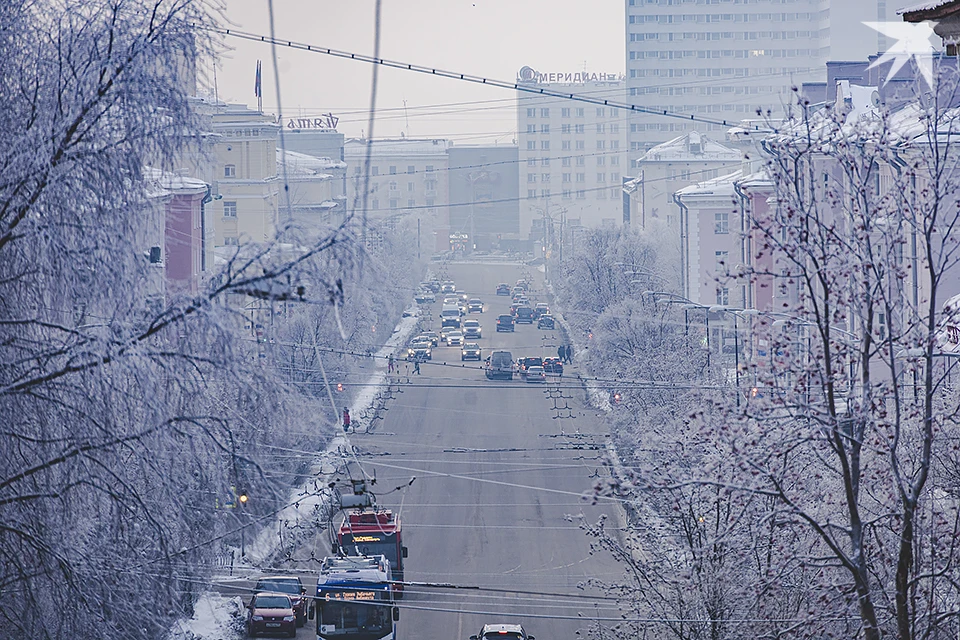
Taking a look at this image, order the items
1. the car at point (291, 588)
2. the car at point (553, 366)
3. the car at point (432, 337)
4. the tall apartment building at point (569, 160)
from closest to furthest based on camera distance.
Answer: the car at point (291, 588) → the car at point (553, 366) → the car at point (432, 337) → the tall apartment building at point (569, 160)

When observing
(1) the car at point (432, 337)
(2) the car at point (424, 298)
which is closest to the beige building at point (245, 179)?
(1) the car at point (432, 337)

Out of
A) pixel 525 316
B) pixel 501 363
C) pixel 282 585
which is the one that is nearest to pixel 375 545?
pixel 282 585

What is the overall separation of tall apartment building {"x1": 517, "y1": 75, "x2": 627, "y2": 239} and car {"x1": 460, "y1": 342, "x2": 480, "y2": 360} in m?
79.9

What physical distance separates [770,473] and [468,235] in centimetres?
12691

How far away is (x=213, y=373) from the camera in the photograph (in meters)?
6.11

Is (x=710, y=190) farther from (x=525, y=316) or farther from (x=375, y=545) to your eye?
(x=375, y=545)

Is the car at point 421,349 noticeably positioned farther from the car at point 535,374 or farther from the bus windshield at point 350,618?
the bus windshield at point 350,618

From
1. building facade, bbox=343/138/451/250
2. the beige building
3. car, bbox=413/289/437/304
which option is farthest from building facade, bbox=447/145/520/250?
the beige building

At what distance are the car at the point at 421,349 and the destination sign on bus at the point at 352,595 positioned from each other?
1084 inches

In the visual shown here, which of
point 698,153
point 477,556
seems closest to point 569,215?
point 698,153

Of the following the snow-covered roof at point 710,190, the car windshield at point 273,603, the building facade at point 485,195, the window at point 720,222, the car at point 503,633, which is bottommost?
the car windshield at point 273,603

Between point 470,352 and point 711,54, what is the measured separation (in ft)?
286

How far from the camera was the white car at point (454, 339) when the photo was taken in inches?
2266

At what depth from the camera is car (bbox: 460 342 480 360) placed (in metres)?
52.7
